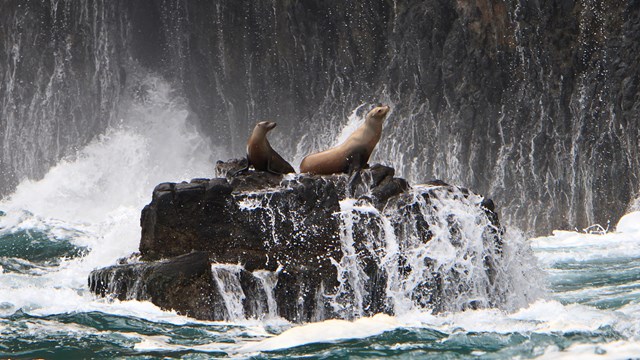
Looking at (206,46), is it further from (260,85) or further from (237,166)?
(237,166)

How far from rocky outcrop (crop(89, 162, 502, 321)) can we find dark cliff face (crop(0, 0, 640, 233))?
33.8ft

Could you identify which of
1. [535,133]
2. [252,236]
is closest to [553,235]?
[535,133]

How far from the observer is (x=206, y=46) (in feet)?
98.5

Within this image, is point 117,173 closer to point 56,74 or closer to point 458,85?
point 56,74

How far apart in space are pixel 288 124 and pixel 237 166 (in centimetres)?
1554

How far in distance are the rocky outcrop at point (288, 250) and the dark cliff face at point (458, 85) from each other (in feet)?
33.8

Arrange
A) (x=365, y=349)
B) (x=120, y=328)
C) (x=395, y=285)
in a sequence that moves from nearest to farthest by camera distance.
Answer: (x=365, y=349) → (x=120, y=328) → (x=395, y=285)

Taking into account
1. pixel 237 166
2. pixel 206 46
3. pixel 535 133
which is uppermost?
pixel 206 46

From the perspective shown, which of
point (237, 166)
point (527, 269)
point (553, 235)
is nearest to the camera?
point (527, 269)

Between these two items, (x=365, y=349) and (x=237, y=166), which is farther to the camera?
(x=237, y=166)

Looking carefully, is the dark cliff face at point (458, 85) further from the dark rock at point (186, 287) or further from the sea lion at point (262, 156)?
the dark rock at point (186, 287)

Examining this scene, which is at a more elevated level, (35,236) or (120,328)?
(35,236)

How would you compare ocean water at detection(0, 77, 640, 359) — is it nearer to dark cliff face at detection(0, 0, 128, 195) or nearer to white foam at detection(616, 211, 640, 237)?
white foam at detection(616, 211, 640, 237)

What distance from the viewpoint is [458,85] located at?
2362cm
